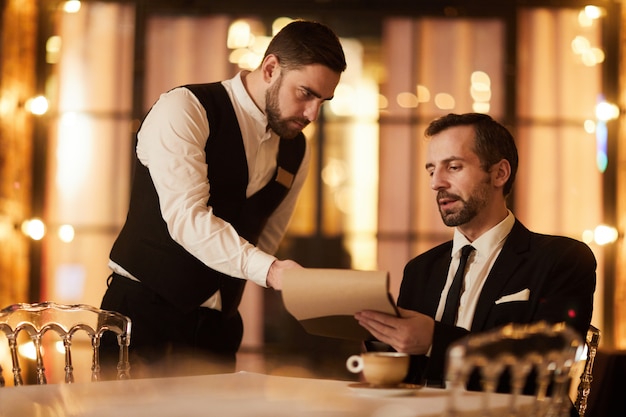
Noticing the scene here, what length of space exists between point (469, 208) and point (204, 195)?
67 cm

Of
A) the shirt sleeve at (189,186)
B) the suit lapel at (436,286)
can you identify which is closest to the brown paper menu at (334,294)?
the shirt sleeve at (189,186)

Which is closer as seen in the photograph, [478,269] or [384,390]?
[384,390]

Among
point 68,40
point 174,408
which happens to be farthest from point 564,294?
point 68,40

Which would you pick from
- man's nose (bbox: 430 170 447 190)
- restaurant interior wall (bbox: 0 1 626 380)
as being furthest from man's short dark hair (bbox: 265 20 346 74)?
restaurant interior wall (bbox: 0 1 626 380)

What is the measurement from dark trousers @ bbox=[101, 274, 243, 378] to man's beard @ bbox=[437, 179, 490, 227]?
0.68 meters

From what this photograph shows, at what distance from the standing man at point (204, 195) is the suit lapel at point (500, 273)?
550 mm

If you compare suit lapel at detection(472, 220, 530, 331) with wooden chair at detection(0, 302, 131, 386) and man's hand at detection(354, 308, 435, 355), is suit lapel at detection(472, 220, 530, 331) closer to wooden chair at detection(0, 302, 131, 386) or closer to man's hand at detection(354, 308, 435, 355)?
man's hand at detection(354, 308, 435, 355)

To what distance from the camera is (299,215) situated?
470cm

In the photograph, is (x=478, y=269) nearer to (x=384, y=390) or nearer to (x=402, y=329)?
(x=402, y=329)

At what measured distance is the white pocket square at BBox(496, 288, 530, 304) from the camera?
2096 millimetres

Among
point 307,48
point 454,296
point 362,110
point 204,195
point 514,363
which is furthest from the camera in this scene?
point 362,110

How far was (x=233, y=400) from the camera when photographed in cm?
147

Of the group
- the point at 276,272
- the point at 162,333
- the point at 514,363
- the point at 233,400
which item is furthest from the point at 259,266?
the point at 514,363

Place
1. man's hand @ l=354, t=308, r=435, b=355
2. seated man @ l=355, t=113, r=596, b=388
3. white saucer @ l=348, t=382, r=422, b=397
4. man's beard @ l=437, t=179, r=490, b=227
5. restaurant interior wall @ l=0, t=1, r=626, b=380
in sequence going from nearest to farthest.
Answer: white saucer @ l=348, t=382, r=422, b=397, man's hand @ l=354, t=308, r=435, b=355, seated man @ l=355, t=113, r=596, b=388, man's beard @ l=437, t=179, r=490, b=227, restaurant interior wall @ l=0, t=1, r=626, b=380
